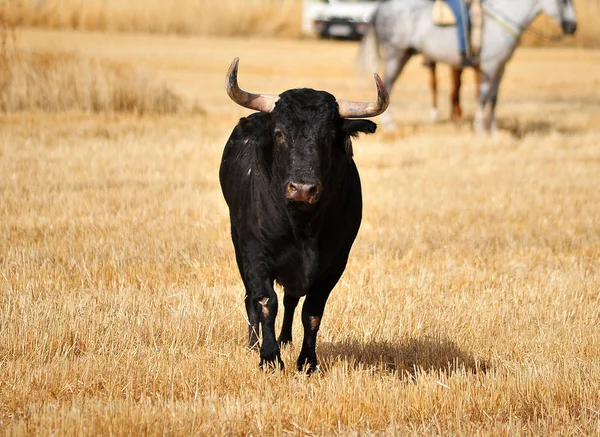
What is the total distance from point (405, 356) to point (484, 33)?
39.7 ft

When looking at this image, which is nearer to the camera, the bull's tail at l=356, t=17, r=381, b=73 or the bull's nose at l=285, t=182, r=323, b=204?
the bull's nose at l=285, t=182, r=323, b=204

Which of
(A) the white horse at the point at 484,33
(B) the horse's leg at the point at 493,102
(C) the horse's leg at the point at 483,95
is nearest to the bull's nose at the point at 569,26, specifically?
(A) the white horse at the point at 484,33

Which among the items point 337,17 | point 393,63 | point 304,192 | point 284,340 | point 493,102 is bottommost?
point 337,17

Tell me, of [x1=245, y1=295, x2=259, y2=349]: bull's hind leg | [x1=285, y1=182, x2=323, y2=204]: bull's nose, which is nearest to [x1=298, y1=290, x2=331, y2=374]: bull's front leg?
[x1=245, y1=295, x2=259, y2=349]: bull's hind leg

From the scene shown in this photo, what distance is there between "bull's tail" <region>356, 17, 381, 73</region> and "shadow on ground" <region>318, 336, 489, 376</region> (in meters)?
12.6

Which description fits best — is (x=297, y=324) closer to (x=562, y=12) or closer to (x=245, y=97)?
(x=245, y=97)

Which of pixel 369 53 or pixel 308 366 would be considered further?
pixel 369 53

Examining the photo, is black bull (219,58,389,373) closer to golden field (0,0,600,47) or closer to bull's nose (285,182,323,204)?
bull's nose (285,182,323,204)

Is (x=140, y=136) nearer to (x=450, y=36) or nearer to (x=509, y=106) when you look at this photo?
(x=450, y=36)

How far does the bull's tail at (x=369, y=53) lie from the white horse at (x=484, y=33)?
0.38 metres

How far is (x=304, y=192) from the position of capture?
5426 millimetres

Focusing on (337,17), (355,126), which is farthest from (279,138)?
(337,17)

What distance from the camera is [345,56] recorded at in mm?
32094

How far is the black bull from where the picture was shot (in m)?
5.76
